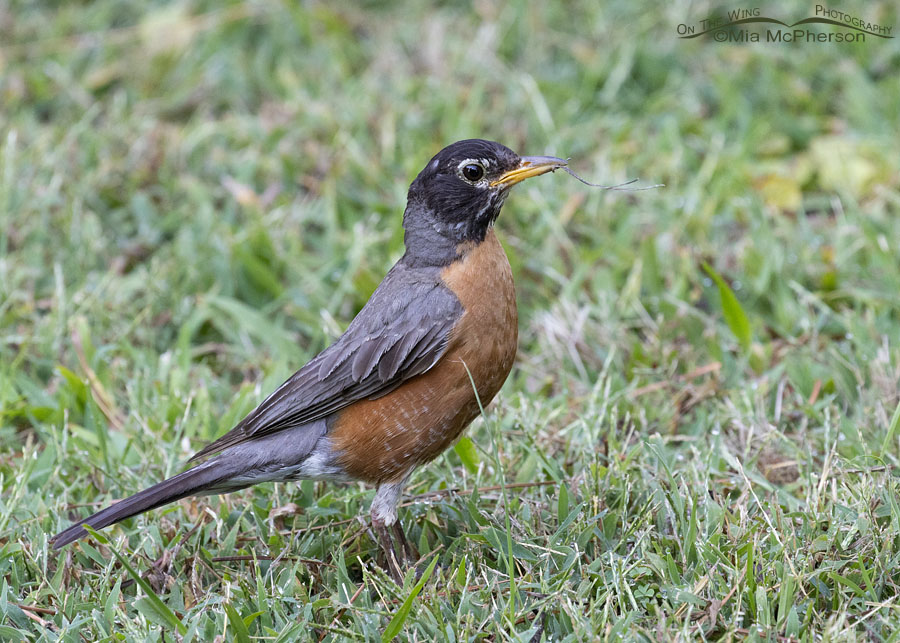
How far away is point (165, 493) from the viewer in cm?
399

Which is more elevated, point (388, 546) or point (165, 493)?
point (165, 493)

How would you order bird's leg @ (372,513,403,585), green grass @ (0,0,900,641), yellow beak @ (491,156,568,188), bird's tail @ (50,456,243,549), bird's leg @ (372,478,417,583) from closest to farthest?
1. green grass @ (0,0,900,641)
2. bird's tail @ (50,456,243,549)
3. bird's leg @ (372,513,403,585)
4. bird's leg @ (372,478,417,583)
5. yellow beak @ (491,156,568,188)

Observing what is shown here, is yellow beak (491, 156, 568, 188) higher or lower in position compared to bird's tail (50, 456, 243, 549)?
higher

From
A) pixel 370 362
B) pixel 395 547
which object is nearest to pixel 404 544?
pixel 395 547

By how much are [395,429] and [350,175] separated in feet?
11.0

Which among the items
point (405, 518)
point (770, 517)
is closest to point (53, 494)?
point (405, 518)

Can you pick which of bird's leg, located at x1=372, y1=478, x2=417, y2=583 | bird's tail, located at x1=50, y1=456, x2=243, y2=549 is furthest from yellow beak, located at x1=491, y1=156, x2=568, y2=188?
bird's tail, located at x1=50, y1=456, x2=243, y2=549

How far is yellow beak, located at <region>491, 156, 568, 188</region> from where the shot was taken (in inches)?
172

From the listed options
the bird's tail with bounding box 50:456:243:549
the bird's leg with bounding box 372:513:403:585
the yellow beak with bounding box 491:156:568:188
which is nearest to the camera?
the bird's tail with bounding box 50:456:243:549

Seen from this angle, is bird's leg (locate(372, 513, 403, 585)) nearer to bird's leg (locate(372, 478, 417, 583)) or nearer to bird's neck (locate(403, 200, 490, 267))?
bird's leg (locate(372, 478, 417, 583))

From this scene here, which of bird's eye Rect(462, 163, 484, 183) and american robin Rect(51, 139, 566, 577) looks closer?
american robin Rect(51, 139, 566, 577)

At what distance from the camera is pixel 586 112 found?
789cm

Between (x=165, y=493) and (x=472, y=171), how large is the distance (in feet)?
5.77

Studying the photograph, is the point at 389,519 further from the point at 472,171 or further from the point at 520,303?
the point at 520,303
